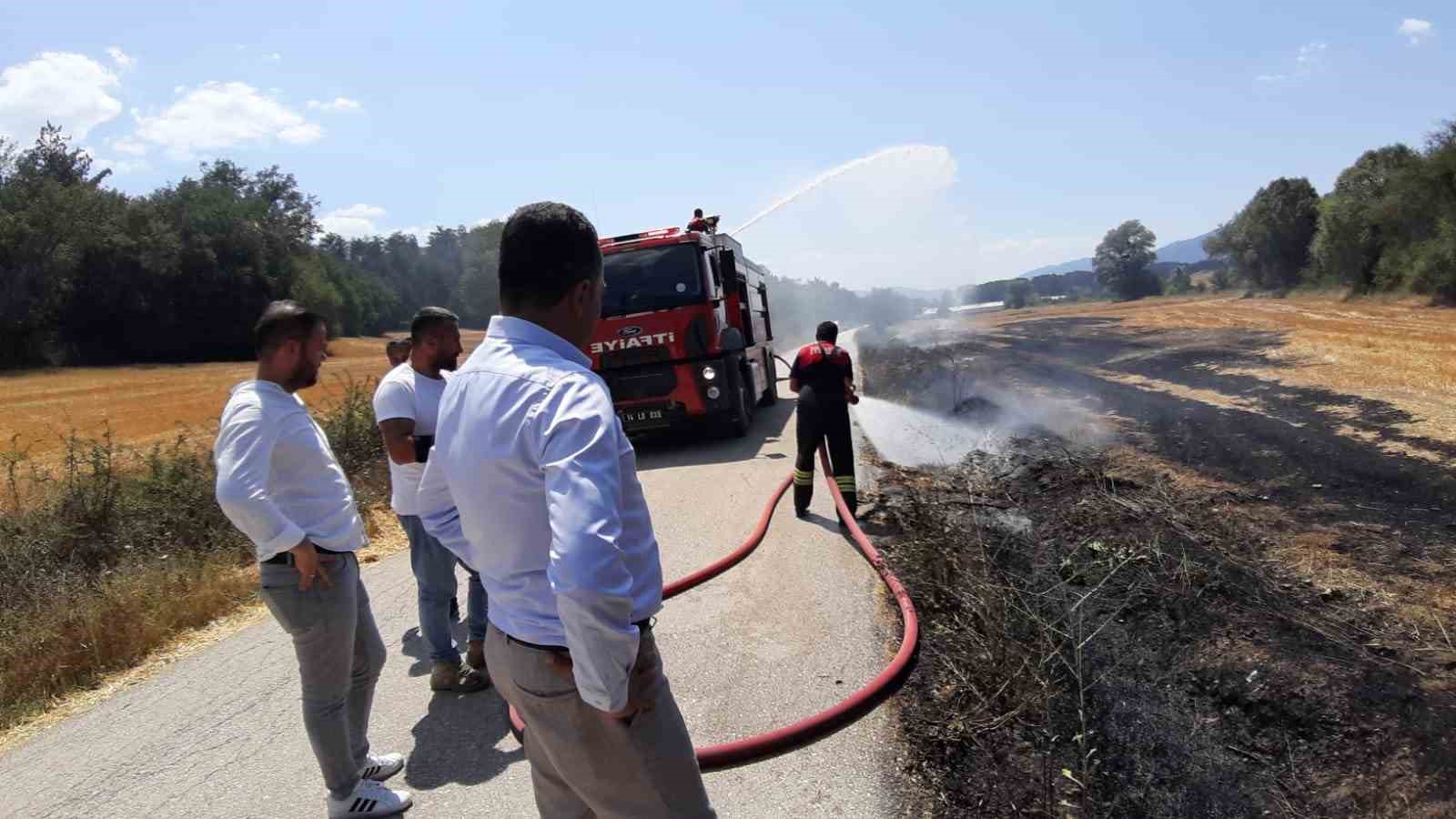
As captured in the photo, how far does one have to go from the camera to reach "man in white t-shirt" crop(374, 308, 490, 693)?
4.39 m

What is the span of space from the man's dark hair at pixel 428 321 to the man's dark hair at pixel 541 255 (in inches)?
102

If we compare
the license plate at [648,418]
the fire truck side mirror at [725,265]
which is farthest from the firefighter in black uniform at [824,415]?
the fire truck side mirror at [725,265]

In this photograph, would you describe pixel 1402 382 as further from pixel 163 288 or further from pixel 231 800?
pixel 163 288

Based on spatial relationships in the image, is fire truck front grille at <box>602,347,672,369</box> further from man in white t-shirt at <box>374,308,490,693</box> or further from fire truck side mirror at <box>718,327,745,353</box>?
man in white t-shirt at <box>374,308,490,693</box>

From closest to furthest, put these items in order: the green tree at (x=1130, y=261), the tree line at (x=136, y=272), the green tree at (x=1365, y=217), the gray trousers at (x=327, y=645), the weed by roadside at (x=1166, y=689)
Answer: the gray trousers at (x=327, y=645)
the weed by roadside at (x=1166, y=689)
the green tree at (x=1365, y=217)
the tree line at (x=136, y=272)
the green tree at (x=1130, y=261)

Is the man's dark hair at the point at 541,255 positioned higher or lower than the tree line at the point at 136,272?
lower

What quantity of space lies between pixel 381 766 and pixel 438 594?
96 cm

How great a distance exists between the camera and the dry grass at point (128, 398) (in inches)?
758

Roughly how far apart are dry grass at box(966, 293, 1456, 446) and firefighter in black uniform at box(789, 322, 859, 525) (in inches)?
200

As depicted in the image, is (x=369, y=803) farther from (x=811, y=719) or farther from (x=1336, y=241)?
(x=1336, y=241)

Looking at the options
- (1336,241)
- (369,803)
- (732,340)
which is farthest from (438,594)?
(1336,241)

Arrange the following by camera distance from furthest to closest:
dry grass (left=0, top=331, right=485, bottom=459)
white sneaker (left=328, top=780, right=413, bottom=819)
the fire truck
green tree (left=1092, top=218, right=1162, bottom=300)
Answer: green tree (left=1092, top=218, right=1162, bottom=300)
dry grass (left=0, top=331, right=485, bottom=459)
the fire truck
white sneaker (left=328, top=780, right=413, bottom=819)

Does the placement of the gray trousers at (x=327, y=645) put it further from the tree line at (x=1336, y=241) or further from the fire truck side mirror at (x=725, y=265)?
the tree line at (x=1336, y=241)

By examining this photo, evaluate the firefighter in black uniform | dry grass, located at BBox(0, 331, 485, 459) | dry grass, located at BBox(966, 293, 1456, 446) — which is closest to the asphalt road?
the firefighter in black uniform
